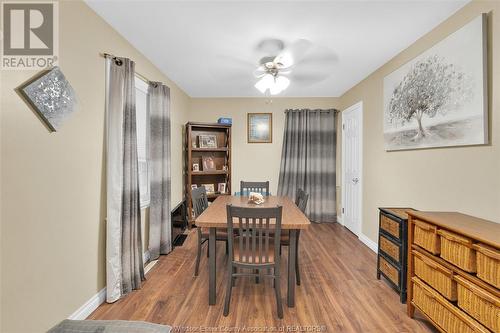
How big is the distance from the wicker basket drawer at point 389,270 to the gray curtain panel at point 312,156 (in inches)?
87.1

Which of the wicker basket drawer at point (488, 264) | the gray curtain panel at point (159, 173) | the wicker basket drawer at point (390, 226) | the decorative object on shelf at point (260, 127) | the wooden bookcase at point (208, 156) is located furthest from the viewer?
the decorative object on shelf at point (260, 127)

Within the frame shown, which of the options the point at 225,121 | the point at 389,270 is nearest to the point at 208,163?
the point at 225,121

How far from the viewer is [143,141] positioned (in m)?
3.01

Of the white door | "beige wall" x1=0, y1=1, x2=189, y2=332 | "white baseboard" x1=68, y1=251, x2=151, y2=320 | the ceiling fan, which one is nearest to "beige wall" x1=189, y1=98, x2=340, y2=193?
the white door

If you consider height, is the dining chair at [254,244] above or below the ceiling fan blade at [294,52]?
below

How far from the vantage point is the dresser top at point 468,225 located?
1310 millimetres

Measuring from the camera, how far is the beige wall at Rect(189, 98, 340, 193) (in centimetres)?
472

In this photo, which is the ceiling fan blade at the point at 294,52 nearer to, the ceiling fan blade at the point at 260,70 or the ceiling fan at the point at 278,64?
the ceiling fan at the point at 278,64

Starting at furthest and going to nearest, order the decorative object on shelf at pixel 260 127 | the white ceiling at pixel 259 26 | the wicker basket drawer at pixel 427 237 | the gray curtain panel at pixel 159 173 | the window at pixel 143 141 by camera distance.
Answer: the decorative object on shelf at pixel 260 127 → the gray curtain panel at pixel 159 173 → the window at pixel 143 141 → the white ceiling at pixel 259 26 → the wicker basket drawer at pixel 427 237

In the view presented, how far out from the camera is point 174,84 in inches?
154

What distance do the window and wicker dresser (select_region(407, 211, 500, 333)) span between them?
2.93 meters

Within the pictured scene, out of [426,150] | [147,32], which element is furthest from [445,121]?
[147,32]

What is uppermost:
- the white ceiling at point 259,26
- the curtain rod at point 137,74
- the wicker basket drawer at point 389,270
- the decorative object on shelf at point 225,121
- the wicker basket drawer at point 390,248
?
the white ceiling at point 259,26

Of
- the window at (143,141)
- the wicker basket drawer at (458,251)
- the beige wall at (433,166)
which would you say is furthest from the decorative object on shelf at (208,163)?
the wicker basket drawer at (458,251)
